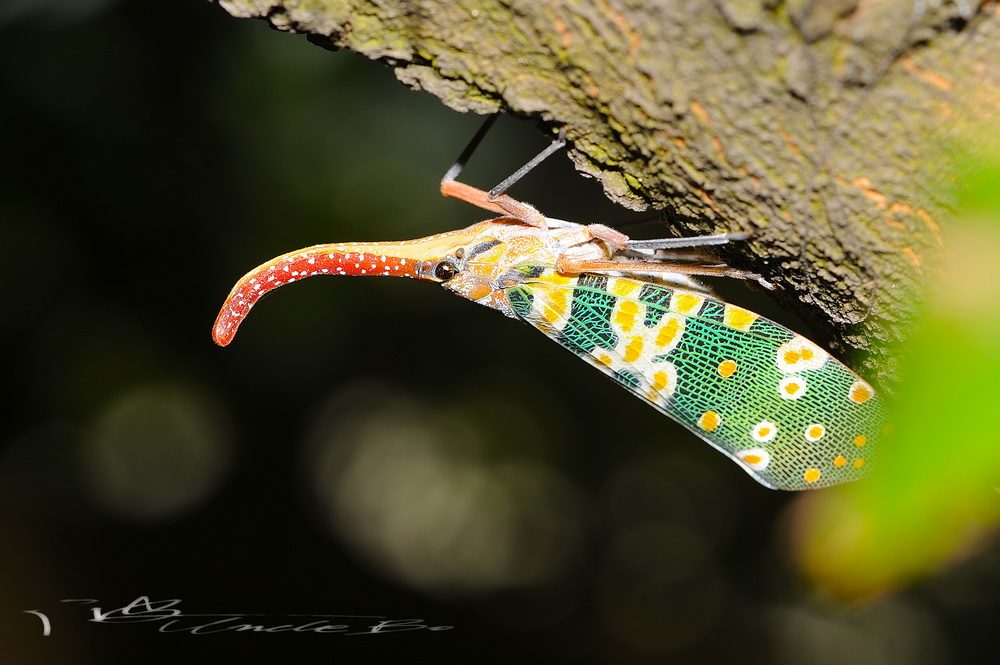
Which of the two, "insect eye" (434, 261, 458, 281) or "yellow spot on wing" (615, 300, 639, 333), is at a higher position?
"insect eye" (434, 261, 458, 281)

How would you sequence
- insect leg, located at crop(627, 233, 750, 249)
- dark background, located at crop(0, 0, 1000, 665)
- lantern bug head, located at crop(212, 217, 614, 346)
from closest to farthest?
insect leg, located at crop(627, 233, 750, 249), lantern bug head, located at crop(212, 217, 614, 346), dark background, located at crop(0, 0, 1000, 665)

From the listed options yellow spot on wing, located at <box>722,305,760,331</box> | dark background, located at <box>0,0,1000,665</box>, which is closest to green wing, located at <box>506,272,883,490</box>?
yellow spot on wing, located at <box>722,305,760,331</box>

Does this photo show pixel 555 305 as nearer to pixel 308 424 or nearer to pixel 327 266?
pixel 327 266

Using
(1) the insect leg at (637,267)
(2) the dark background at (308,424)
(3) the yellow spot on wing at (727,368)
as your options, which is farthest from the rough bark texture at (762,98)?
(2) the dark background at (308,424)

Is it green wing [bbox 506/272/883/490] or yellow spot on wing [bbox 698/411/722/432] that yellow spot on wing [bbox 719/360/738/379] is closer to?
green wing [bbox 506/272/883/490]

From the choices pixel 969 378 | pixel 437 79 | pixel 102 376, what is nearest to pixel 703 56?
pixel 437 79

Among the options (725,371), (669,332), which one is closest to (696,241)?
(669,332)

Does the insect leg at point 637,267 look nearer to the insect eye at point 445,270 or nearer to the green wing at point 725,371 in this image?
the green wing at point 725,371
